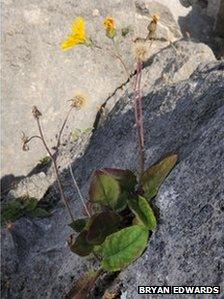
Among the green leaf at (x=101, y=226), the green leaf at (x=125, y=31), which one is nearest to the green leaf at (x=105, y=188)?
the green leaf at (x=101, y=226)

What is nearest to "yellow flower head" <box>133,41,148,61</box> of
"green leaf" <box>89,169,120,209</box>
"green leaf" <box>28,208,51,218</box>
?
Answer: "green leaf" <box>89,169,120,209</box>

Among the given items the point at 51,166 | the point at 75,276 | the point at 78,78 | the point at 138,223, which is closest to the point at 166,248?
the point at 138,223

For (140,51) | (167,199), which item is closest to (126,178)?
(167,199)

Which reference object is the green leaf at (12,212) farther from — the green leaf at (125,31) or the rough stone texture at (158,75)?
the green leaf at (125,31)

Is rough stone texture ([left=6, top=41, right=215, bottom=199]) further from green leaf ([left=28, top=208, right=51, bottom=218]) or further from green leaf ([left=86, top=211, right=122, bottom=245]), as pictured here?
green leaf ([left=86, top=211, right=122, bottom=245])

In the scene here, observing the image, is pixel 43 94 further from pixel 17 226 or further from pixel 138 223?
pixel 138 223
